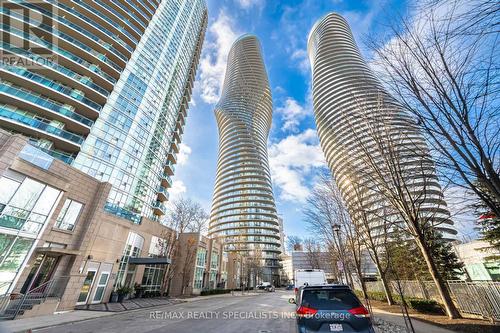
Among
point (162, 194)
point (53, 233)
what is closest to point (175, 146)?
point (162, 194)

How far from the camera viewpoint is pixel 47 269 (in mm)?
14969

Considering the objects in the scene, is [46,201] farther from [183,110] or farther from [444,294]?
[183,110]

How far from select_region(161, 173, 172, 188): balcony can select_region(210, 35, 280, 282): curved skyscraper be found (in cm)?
3873

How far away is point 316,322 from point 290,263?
134 meters

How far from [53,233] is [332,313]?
18.7 metres

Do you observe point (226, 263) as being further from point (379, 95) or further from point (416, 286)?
point (379, 95)

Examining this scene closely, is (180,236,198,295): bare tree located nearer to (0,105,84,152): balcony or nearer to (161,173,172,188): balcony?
(161,173,172,188): balcony

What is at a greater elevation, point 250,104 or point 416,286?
point 250,104

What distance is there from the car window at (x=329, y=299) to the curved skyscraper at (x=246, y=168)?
213 feet

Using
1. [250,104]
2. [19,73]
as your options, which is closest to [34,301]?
[19,73]

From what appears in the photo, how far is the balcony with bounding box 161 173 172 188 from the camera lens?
39291 millimetres

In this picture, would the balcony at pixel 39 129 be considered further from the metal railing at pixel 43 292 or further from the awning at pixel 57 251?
the metal railing at pixel 43 292

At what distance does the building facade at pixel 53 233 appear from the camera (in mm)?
12344

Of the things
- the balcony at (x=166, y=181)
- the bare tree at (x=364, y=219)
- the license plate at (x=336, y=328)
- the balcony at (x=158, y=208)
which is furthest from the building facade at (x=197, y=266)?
the license plate at (x=336, y=328)
